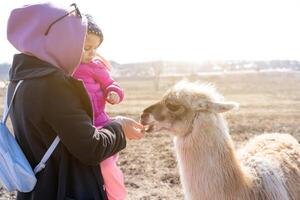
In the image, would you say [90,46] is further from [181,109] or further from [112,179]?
[181,109]

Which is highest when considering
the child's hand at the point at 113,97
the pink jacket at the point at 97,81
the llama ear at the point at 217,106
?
the pink jacket at the point at 97,81

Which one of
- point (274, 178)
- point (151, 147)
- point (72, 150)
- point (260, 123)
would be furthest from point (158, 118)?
point (260, 123)

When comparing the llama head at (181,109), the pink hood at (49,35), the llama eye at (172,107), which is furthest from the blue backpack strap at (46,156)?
the llama eye at (172,107)

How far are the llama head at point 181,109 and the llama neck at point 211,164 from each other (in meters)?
0.07

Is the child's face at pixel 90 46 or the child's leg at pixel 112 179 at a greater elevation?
the child's face at pixel 90 46

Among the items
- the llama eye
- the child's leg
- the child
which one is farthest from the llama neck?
the child's leg

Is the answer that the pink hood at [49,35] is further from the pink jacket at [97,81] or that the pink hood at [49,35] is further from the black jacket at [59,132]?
the pink jacket at [97,81]

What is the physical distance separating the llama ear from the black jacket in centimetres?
126

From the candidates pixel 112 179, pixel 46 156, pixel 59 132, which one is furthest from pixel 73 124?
pixel 112 179

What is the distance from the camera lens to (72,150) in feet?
7.13

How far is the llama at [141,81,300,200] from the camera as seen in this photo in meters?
3.48

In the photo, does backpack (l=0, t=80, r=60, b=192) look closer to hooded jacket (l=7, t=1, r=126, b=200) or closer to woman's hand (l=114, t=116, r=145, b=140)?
hooded jacket (l=7, t=1, r=126, b=200)

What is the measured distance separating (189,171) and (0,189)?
4.14 m

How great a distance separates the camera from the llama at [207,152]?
3.48 metres
